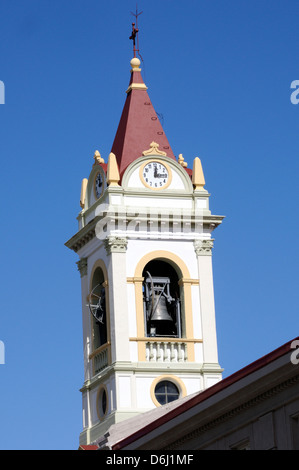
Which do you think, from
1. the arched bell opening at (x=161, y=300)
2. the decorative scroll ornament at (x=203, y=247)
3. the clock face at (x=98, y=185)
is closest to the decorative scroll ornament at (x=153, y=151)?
the clock face at (x=98, y=185)

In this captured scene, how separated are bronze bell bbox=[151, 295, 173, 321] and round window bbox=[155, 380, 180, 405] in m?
2.40

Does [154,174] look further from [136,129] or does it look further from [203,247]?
[203,247]

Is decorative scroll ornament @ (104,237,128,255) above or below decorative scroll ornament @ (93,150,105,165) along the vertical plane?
below

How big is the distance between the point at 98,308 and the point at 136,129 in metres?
7.13

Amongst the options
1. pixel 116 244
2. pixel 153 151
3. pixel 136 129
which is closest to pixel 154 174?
pixel 153 151

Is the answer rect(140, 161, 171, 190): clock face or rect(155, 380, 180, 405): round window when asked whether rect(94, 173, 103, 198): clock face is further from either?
rect(155, 380, 180, 405): round window

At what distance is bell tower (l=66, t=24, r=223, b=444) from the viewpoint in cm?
6819

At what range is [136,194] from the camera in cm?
6981

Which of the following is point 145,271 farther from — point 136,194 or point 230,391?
point 230,391

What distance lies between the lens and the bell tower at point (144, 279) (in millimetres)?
68188

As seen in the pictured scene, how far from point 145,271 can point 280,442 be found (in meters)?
24.8

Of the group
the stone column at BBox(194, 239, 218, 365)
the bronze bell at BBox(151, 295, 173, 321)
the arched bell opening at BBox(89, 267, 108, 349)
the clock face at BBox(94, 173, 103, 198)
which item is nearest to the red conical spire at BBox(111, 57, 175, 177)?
the clock face at BBox(94, 173, 103, 198)

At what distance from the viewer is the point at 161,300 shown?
6975 centimetres
